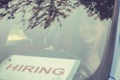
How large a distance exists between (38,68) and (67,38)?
0.41 m

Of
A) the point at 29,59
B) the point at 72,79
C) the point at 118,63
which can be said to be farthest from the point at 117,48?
the point at 29,59

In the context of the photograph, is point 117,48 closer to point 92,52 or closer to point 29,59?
point 92,52

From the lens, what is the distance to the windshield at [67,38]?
369 cm

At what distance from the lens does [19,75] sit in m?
3.50

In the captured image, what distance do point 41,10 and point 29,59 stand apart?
0.45 metres

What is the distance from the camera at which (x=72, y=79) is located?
345 cm

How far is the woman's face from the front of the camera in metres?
3.72

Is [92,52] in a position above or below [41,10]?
below

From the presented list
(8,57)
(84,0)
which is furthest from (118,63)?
(8,57)

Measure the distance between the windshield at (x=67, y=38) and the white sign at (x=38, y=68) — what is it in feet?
0.24

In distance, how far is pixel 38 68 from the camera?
354 centimetres

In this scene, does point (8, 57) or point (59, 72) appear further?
point (8, 57)

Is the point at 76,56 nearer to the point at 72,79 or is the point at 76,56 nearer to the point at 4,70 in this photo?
the point at 72,79

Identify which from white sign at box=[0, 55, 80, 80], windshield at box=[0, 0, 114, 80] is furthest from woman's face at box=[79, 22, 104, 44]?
white sign at box=[0, 55, 80, 80]
